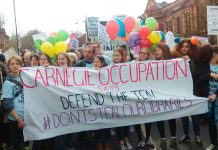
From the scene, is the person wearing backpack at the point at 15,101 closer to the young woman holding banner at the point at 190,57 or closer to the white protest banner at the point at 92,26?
the young woman holding banner at the point at 190,57

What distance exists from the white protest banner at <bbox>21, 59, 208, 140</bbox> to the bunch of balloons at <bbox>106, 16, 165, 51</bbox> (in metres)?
1.57

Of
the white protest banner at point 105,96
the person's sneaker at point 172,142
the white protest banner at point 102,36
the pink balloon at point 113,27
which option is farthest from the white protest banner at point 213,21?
the person's sneaker at point 172,142

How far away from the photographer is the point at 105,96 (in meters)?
5.33

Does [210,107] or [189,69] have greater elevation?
[189,69]

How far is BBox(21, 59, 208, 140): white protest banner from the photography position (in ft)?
16.6

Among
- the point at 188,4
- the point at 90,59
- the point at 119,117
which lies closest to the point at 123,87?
the point at 119,117

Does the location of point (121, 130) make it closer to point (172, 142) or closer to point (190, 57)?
point (172, 142)

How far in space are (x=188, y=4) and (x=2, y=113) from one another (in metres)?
30.3

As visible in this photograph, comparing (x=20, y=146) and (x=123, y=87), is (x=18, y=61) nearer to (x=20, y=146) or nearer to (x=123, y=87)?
(x=20, y=146)

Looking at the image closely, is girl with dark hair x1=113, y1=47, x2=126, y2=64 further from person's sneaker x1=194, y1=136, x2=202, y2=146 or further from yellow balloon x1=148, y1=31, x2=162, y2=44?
person's sneaker x1=194, y1=136, x2=202, y2=146

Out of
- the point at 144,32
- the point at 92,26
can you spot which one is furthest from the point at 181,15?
the point at 144,32

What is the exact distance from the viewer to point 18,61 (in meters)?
5.01

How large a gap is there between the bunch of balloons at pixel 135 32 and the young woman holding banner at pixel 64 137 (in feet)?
7.64

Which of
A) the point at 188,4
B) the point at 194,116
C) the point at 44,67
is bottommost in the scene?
the point at 194,116
